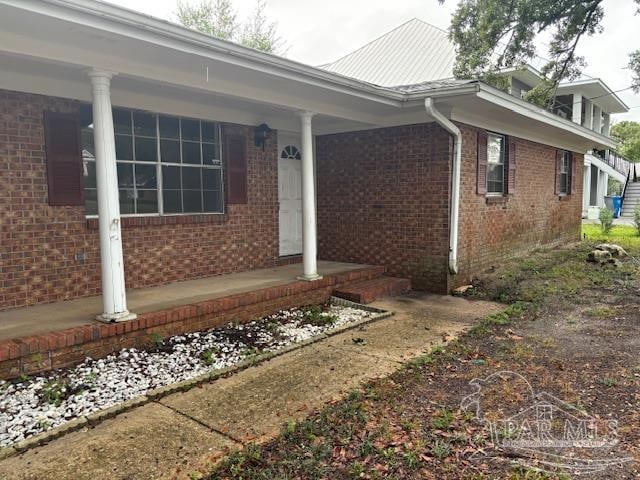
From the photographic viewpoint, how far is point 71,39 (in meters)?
3.74

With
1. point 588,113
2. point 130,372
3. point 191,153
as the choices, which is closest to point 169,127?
point 191,153

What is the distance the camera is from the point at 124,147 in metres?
5.83

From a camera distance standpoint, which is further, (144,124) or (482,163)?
(482,163)

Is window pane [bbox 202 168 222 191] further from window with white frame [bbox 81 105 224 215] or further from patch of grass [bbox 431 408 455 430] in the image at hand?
patch of grass [bbox 431 408 455 430]

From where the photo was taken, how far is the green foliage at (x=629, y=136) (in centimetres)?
3554

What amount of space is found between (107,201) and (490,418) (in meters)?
3.71

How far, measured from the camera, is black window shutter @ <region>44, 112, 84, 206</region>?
5.10 metres

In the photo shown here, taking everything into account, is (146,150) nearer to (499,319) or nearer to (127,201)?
(127,201)

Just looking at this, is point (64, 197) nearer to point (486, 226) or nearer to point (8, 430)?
point (8, 430)

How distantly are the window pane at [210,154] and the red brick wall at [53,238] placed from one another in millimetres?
852

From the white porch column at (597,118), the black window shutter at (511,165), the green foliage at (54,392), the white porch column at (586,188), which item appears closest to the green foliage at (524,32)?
the black window shutter at (511,165)

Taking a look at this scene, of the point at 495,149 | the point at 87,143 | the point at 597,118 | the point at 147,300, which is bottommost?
the point at 147,300

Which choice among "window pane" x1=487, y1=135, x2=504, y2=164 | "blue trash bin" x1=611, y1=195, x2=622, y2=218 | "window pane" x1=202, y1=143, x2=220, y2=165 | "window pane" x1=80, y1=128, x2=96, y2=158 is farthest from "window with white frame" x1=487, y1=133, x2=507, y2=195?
"blue trash bin" x1=611, y1=195, x2=622, y2=218

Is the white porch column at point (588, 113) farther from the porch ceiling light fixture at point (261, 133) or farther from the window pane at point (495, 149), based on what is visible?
the porch ceiling light fixture at point (261, 133)
